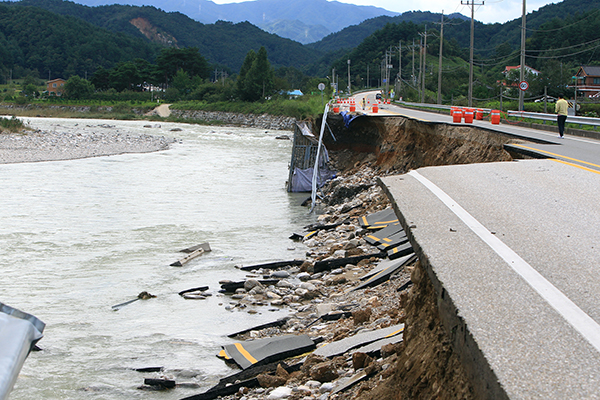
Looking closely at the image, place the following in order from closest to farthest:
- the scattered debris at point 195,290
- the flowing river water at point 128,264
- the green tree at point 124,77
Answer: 1. the flowing river water at point 128,264
2. the scattered debris at point 195,290
3. the green tree at point 124,77

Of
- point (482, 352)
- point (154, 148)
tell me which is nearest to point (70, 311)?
point (482, 352)

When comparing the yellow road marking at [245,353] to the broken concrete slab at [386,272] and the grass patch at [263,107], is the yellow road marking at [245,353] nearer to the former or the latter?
the broken concrete slab at [386,272]

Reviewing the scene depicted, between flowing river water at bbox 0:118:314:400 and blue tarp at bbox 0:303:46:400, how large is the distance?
4.14 m

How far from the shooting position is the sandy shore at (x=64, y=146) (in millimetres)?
37344

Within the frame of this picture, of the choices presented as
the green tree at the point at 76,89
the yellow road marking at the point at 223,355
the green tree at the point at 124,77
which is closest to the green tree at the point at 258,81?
the green tree at the point at 76,89

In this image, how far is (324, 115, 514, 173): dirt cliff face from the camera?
16.5 meters

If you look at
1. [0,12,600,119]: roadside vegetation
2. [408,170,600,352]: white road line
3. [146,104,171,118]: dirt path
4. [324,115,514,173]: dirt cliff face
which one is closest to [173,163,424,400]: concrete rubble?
[408,170,600,352]: white road line

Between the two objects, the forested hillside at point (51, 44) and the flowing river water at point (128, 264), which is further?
the forested hillside at point (51, 44)

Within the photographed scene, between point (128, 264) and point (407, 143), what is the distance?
45.8ft

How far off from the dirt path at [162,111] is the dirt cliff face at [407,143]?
75.7m

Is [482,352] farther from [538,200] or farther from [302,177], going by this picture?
[302,177]

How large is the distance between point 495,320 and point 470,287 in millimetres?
556

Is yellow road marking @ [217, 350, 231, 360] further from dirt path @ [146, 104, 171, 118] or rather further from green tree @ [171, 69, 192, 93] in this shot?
green tree @ [171, 69, 192, 93]

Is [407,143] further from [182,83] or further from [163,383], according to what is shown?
[182,83]
